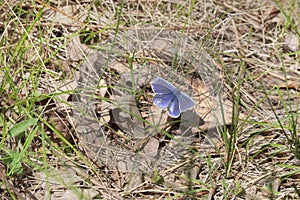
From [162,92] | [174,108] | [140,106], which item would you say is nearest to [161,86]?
[162,92]

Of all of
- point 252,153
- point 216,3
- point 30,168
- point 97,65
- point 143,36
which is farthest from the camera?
point 216,3

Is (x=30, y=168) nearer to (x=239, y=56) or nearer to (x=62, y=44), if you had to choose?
(x=62, y=44)

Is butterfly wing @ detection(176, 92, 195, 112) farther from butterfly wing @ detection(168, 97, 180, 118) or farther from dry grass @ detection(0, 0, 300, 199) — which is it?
dry grass @ detection(0, 0, 300, 199)

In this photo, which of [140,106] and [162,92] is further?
[140,106]

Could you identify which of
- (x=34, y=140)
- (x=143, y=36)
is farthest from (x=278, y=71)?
(x=34, y=140)

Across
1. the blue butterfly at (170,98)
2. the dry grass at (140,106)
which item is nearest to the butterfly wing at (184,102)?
the blue butterfly at (170,98)

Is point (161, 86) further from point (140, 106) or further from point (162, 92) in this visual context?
point (140, 106)
